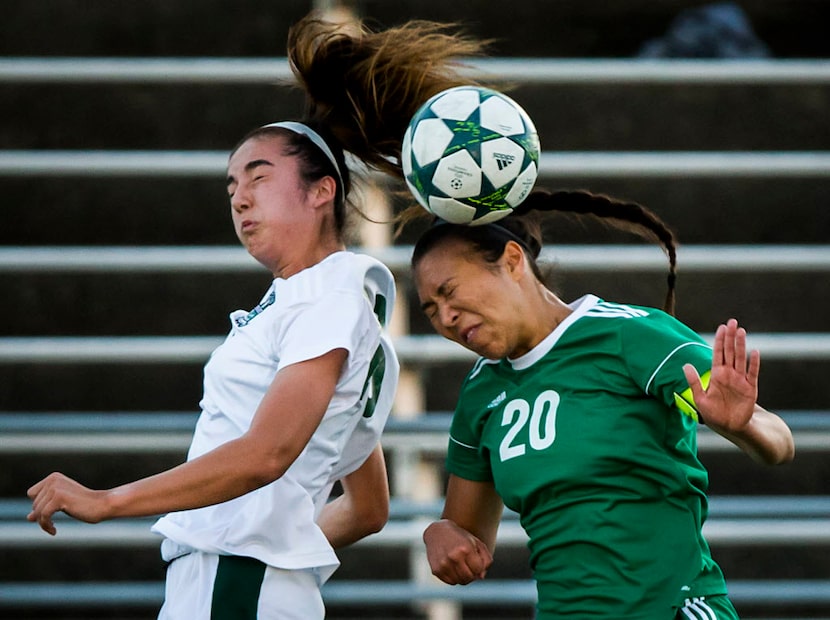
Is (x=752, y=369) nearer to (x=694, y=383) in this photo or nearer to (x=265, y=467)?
(x=694, y=383)

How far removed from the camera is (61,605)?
15.5ft

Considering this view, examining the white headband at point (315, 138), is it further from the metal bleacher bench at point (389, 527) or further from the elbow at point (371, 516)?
the metal bleacher bench at point (389, 527)

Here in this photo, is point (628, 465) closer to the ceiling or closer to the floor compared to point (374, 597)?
closer to the ceiling

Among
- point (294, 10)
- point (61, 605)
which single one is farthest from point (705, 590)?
point (294, 10)

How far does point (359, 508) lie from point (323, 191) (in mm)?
716

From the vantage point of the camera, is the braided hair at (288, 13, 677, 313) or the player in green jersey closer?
the player in green jersey

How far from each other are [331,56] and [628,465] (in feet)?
3.71

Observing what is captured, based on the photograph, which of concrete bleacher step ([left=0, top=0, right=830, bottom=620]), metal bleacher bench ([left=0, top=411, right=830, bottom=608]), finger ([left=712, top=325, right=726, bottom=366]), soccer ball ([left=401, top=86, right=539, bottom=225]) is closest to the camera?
finger ([left=712, top=325, right=726, bottom=366])

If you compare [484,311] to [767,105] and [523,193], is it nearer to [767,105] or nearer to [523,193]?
[523,193]

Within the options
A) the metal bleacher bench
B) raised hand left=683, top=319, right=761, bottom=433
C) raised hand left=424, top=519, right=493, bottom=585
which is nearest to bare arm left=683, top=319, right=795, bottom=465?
raised hand left=683, top=319, right=761, bottom=433

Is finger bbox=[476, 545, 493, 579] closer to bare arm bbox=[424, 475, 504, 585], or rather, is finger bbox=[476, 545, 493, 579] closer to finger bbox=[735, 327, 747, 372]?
bare arm bbox=[424, 475, 504, 585]

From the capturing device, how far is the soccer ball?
249cm

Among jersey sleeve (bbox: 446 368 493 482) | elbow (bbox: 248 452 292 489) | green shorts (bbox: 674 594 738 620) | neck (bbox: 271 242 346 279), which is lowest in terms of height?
green shorts (bbox: 674 594 738 620)

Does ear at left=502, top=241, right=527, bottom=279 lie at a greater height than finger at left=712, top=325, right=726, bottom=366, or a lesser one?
lesser
